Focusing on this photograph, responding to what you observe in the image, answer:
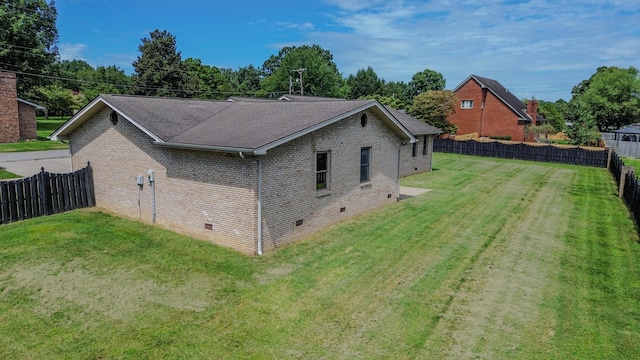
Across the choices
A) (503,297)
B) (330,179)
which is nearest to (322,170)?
(330,179)

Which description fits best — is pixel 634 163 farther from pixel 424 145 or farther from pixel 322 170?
pixel 322 170

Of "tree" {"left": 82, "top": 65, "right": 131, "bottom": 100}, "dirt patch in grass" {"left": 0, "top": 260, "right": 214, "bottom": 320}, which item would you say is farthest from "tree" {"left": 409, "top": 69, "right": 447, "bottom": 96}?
"dirt patch in grass" {"left": 0, "top": 260, "right": 214, "bottom": 320}

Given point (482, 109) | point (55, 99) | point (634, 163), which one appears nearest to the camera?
point (634, 163)

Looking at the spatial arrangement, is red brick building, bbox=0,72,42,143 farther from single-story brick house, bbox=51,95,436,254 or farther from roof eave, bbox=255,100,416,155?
roof eave, bbox=255,100,416,155

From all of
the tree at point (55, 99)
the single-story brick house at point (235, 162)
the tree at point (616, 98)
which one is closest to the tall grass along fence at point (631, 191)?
the single-story brick house at point (235, 162)

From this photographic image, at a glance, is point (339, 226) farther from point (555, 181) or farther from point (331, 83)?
point (331, 83)

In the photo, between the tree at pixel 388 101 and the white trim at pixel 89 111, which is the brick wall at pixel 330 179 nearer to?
the white trim at pixel 89 111
